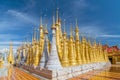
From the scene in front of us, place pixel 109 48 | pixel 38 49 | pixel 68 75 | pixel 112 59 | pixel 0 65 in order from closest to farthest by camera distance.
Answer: pixel 0 65 → pixel 68 75 → pixel 38 49 → pixel 112 59 → pixel 109 48

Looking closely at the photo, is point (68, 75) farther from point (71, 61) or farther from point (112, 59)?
point (112, 59)

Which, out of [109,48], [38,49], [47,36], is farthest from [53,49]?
[109,48]

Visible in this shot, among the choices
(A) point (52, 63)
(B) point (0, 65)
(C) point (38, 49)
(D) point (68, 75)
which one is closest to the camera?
(B) point (0, 65)

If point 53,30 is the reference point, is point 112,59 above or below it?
below

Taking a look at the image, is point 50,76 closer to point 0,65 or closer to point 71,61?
point 0,65

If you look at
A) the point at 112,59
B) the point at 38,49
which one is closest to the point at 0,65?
the point at 38,49

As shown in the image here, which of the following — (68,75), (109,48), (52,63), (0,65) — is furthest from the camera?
(109,48)

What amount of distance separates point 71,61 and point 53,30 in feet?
13.0

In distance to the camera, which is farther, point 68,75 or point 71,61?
point 71,61

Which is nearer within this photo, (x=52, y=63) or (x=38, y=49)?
(x=52, y=63)

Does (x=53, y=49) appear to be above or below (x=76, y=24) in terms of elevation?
below

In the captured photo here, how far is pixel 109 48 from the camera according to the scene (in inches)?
2403

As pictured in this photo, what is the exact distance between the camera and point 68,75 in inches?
498

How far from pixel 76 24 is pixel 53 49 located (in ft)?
22.1
